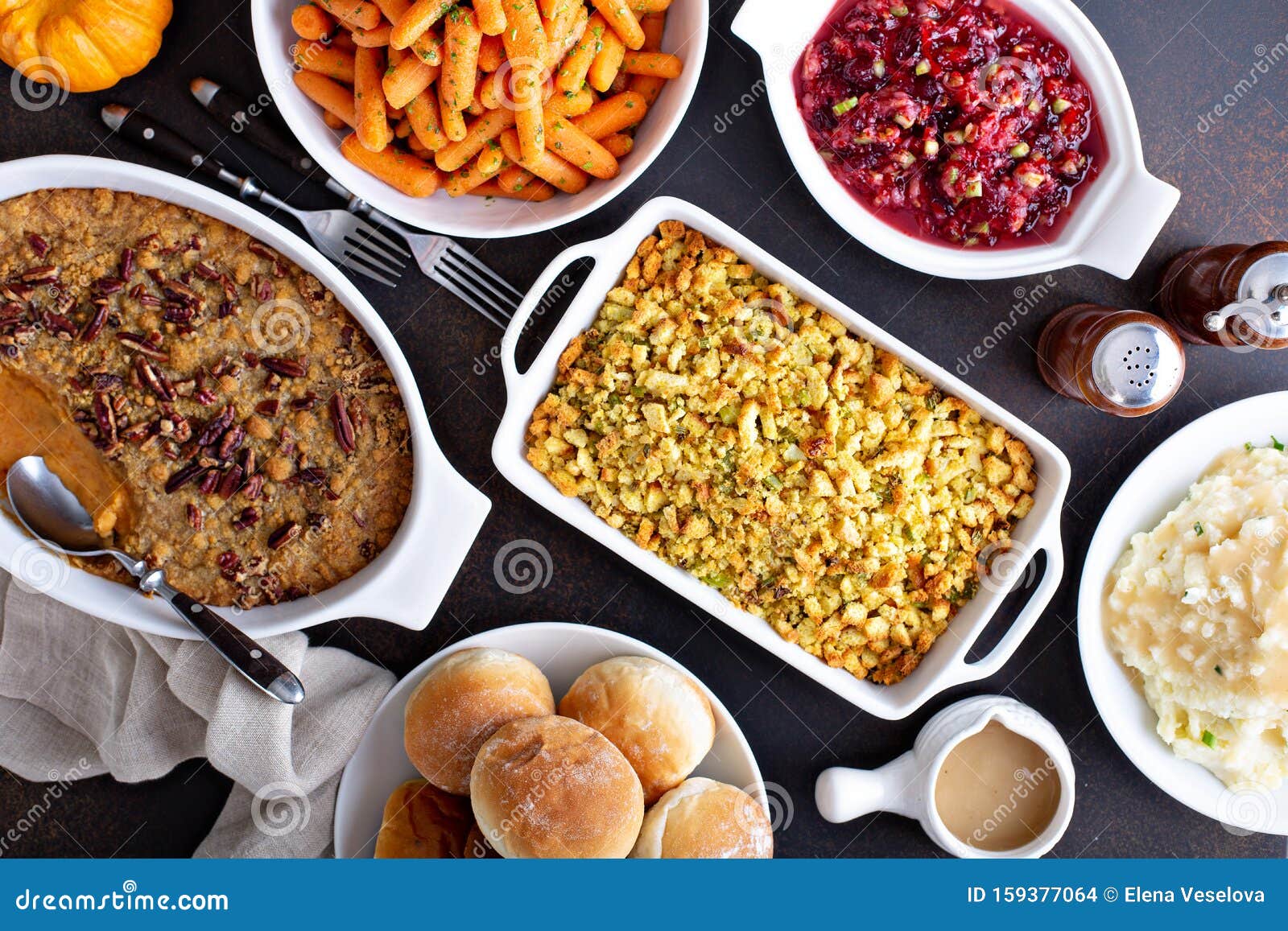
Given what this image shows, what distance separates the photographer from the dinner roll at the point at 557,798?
201 cm

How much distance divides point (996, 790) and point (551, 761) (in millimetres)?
1212

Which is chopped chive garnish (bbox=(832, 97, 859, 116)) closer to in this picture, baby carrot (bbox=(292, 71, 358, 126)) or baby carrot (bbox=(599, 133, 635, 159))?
baby carrot (bbox=(599, 133, 635, 159))

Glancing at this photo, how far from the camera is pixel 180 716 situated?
7.89ft

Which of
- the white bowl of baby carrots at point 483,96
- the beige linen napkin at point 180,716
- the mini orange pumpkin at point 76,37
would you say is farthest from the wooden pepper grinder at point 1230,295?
the mini orange pumpkin at point 76,37

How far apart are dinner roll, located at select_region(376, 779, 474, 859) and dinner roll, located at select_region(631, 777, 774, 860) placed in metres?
0.48

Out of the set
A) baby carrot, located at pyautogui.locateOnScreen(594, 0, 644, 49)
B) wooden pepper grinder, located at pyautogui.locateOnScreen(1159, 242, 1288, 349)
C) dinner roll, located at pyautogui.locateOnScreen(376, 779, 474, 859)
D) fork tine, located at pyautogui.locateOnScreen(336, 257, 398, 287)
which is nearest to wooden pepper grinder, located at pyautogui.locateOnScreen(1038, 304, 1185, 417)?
wooden pepper grinder, located at pyautogui.locateOnScreen(1159, 242, 1288, 349)

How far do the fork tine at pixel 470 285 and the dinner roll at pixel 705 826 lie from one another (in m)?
1.37

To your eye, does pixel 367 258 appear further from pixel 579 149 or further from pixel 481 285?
pixel 579 149

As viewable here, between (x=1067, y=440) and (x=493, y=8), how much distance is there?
190 cm

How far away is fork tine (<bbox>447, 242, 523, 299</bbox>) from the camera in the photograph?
2.38 meters

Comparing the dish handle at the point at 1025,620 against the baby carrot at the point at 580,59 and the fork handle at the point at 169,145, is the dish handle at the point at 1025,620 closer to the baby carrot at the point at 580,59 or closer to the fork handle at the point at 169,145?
the baby carrot at the point at 580,59

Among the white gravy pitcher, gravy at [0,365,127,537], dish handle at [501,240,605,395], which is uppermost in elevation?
dish handle at [501,240,605,395]

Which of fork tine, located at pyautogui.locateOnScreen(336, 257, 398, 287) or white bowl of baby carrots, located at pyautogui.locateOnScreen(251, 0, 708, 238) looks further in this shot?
fork tine, located at pyautogui.locateOnScreen(336, 257, 398, 287)

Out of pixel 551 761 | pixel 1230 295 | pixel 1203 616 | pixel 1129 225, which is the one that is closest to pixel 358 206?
pixel 551 761
